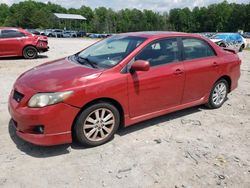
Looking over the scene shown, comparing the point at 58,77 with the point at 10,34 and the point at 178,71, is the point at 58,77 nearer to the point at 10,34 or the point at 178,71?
the point at 178,71

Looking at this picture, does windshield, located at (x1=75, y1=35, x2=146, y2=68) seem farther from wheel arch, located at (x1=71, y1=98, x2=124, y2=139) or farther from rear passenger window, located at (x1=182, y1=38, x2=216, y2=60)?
rear passenger window, located at (x1=182, y1=38, x2=216, y2=60)

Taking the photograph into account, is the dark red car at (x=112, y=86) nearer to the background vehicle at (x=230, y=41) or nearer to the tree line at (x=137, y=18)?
the background vehicle at (x=230, y=41)

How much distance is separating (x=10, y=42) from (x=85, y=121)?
10499 mm

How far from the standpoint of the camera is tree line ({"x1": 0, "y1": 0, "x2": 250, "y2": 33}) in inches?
3324

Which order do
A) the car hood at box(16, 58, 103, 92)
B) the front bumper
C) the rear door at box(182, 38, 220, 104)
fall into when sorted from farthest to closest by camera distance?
the rear door at box(182, 38, 220, 104) → the car hood at box(16, 58, 103, 92) → the front bumper

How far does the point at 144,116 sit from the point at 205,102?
1684 millimetres

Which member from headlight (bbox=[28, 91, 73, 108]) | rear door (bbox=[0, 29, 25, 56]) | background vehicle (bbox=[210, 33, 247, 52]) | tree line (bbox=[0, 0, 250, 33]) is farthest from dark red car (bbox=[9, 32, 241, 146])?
tree line (bbox=[0, 0, 250, 33])

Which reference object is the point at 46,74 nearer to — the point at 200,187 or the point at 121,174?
the point at 121,174

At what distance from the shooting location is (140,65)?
3.99 m

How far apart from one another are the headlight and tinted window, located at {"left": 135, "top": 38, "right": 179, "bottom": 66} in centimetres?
134

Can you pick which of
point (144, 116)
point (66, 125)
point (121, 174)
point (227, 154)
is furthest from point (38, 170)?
point (227, 154)

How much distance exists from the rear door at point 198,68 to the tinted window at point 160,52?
0.23 metres

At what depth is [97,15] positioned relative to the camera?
110 m

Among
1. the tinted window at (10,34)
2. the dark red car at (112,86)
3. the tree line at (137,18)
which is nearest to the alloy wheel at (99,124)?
the dark red car at (112,86)
